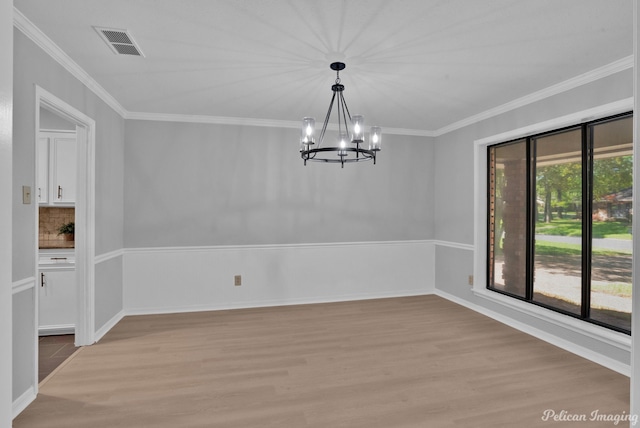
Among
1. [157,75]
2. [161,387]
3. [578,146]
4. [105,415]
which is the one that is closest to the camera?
[105,415]

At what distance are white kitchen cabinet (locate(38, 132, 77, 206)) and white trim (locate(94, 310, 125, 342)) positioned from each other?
147 centimetres

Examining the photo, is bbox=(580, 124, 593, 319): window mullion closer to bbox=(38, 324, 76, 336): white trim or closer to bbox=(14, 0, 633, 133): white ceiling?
bbox=(14, 0, 633, 133): white ceiling

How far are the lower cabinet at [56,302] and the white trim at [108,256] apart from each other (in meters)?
0.40

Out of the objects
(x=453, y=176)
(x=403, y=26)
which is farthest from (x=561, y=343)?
(x=403, y=26)

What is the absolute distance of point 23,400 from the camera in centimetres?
241

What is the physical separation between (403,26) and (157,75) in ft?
7.36

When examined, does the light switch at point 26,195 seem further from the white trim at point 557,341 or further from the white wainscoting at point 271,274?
the white trim at point 557,341

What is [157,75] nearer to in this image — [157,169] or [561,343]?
[157,169]

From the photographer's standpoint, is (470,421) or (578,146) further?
(578,146)

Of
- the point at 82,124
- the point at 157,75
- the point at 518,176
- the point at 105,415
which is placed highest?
the point at 157,75

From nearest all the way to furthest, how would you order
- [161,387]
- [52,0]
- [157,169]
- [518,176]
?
1. [52,0]
2. [161,387]
3. [518,176]
4. [157,169]

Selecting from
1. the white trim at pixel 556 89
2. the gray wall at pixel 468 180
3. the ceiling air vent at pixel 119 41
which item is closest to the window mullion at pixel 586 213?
the gray wall at pixel 468 180

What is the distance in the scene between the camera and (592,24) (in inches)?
94.2

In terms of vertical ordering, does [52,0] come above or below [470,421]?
above
